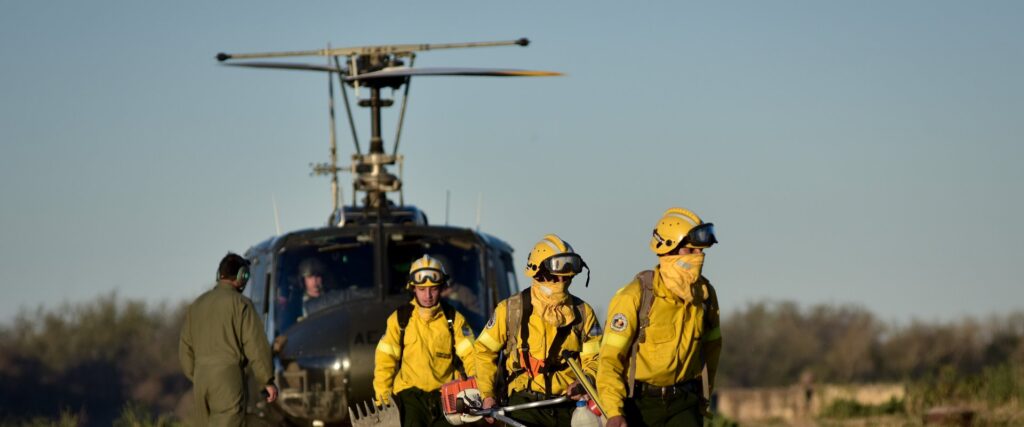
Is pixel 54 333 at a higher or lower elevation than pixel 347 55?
lower

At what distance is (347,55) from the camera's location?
22.9 metres

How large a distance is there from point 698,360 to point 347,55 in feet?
41.6

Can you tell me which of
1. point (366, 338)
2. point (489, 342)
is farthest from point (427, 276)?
point (366, 338)

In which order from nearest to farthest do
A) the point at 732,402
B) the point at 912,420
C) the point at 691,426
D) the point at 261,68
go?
the point at 691,426 → the point at 912,420 → the point at 261,68 → the point at 732,402

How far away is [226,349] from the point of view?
585 inches

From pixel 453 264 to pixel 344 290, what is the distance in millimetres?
1070

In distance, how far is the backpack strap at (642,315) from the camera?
34.7ft

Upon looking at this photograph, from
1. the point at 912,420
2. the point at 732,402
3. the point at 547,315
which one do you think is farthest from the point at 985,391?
the point at 547,315

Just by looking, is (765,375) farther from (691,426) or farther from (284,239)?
(691,426)

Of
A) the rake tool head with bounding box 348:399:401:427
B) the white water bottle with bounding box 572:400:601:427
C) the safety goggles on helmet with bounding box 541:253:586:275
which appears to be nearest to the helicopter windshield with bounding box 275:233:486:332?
the rake tool head with bounding box 348:399:401:427

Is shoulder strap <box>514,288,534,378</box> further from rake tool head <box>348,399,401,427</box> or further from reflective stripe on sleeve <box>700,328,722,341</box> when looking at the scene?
reflective stripe on sleeve <box>700,328,722,341</box>

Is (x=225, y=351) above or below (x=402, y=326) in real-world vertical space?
below

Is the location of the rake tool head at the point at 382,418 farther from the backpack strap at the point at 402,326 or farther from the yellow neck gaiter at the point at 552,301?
the yellow neck gaiter at the point at 552,301

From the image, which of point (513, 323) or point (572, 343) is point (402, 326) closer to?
point (513, 323)
